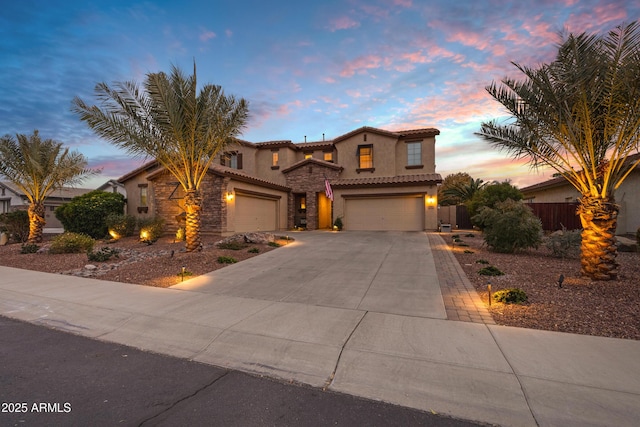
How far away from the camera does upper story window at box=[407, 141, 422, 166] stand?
22828 mm

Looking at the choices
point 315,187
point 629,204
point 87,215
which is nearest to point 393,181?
point 315,187

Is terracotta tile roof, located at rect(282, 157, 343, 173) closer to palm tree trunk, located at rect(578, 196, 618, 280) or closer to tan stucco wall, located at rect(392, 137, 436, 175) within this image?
tan stucco wall, located at rect(392, 137, 436, 175)

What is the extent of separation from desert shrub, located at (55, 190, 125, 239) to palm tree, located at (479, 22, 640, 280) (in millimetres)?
20172

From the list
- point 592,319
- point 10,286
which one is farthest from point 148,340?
point 592,319

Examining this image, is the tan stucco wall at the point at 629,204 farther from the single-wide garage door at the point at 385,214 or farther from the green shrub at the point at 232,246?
the green shrub at the point at 232,246

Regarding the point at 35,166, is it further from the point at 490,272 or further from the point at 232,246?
the point at 490,272

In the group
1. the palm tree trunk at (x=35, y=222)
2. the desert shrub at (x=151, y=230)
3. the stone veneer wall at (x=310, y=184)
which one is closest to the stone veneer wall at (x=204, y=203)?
the desert shrub at (x=151, y=230)

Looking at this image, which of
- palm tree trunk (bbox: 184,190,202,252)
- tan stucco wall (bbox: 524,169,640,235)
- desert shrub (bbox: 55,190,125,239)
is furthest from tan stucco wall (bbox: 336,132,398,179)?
desert shrub (bbox: 55,190,125,239)

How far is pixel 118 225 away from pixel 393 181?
679 inches

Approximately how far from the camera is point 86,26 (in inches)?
410

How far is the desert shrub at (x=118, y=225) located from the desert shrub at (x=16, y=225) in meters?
Result: 5.29

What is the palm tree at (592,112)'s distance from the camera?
6.28 m

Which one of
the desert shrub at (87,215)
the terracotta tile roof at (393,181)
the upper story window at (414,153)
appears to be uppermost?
the upper story window at (414,153)

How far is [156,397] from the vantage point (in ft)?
9.83
